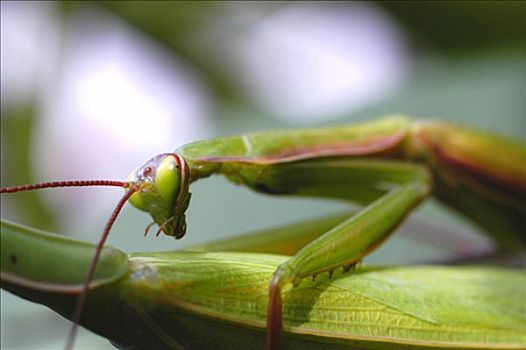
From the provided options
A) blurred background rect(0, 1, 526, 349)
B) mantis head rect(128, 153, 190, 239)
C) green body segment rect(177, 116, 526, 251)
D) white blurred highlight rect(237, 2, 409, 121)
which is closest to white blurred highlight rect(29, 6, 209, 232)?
blurred background rect(0, 1, 526, 349)

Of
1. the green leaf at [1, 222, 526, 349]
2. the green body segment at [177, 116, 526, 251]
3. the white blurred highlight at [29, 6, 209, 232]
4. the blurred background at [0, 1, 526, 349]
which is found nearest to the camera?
the green leaf at [1, 222, 526, 349]

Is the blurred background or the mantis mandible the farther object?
the blurred background

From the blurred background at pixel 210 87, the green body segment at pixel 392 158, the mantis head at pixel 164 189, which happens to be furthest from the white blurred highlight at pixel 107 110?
the mantis head at pixel 164 189

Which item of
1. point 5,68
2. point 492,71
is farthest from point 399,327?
point 5,68

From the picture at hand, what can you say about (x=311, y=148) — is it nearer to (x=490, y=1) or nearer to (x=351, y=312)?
(x=351, y=312)

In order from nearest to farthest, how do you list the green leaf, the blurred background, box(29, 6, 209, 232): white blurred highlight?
the green leaf < the blurred background < box(29, 6, 209, 232): white blurred highlight

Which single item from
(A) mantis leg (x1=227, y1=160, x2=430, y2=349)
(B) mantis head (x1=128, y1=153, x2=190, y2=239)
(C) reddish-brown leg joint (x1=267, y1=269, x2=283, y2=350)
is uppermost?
(B) mantis head (x1=128, y1=153, x2=190, y2=239)

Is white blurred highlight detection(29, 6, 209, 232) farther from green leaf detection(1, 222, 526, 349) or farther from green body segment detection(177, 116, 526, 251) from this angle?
A: green leaf detection(1, 222, 526, 349)
